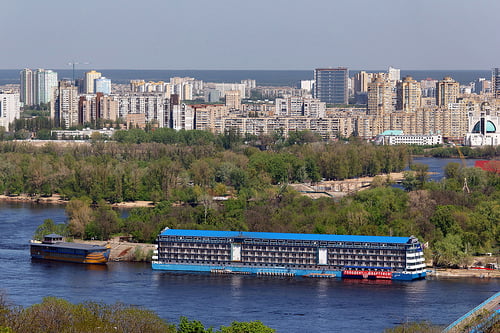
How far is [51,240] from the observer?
19.1m

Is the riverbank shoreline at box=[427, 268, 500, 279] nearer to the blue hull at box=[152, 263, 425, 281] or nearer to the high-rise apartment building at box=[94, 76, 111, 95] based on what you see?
the blue hull at box=[152, 263, 425, 281]

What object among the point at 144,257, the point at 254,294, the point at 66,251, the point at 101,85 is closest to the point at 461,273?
the point at 254,294

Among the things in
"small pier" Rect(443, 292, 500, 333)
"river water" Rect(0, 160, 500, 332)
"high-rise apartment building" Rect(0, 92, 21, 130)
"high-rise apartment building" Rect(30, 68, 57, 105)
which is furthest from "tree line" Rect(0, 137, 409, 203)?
"high-rise apartment building" Rect(30, 68, 57, 105)

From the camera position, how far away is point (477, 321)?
12.6 meters

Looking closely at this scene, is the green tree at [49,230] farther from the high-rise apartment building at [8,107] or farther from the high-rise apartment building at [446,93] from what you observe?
the high-rise apartment building at [446,93]

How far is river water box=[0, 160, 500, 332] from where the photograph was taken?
14016 mm

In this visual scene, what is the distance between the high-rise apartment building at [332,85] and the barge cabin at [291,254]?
4835 cm

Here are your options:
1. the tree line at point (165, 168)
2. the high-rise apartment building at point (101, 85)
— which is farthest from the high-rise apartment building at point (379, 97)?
the high-rise apartment building at point (101, 85)

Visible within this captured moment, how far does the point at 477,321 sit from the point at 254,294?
3900 mm

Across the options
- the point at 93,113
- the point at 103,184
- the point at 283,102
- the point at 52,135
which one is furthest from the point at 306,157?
the point at 283,102

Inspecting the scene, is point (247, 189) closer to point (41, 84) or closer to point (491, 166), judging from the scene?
point (491, 166)

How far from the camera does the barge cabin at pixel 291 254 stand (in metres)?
17.2

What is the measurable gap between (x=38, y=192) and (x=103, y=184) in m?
2.08

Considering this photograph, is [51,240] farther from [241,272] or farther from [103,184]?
[103,184]
